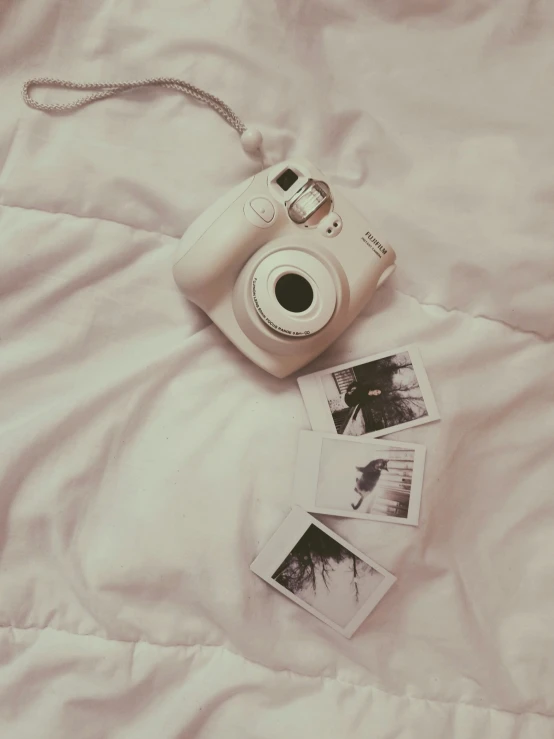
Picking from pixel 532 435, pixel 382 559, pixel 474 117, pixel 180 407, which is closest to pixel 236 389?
pixel 180 407

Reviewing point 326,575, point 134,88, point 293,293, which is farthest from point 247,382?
point 134,88

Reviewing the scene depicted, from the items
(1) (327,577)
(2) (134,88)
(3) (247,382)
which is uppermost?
(2) (134,88)

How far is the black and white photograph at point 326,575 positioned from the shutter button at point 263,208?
1.06ft

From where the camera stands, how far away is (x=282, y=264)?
0.70 metres

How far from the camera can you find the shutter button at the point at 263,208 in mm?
700

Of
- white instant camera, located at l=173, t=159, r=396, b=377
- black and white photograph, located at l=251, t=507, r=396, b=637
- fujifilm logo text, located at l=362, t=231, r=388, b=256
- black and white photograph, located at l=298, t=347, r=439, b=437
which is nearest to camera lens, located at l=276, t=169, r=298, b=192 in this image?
white instant camera, located at l=173, t=159, r=396, b=377

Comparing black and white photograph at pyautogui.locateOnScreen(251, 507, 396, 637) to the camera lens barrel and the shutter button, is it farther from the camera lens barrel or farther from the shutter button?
the shutter button

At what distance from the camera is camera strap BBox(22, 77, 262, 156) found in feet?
2.52

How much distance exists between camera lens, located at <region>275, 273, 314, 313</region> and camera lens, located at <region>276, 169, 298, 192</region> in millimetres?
106

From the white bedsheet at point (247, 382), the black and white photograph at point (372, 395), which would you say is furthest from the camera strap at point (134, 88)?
the black and white photograph at point (372, 395)

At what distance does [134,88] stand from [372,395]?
0.48 meters

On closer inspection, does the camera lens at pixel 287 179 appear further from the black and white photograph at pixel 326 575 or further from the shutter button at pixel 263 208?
the black and white photograph at pixel 326 575

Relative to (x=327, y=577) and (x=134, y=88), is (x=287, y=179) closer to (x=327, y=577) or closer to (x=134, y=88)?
(x=134, y=88)

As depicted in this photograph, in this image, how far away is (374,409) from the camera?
748 mm
